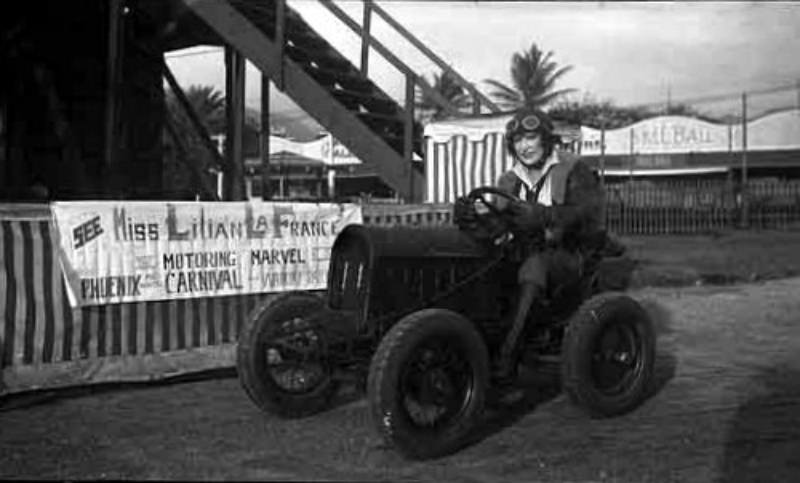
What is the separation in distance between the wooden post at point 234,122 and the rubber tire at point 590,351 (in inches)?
341

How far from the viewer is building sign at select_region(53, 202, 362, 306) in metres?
7.90

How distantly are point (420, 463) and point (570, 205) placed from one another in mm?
1911

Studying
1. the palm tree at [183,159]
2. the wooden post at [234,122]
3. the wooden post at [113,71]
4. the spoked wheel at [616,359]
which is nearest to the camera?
the spoked wheel at [616,359]

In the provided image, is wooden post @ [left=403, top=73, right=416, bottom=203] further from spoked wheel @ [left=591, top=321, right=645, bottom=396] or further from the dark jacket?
spoked wheel @ [left=591, top=321, right=645, bottom=396]

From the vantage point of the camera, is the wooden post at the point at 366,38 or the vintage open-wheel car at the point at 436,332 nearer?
the vintage open-wheel car at the point at 436,332

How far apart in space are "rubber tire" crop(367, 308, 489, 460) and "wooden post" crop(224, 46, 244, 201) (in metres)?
9.25

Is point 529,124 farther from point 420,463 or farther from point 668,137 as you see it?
point 668,137

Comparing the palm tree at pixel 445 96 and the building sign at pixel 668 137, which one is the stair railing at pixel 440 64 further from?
the building sign at pixel 668 137

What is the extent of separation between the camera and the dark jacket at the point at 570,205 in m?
6.78

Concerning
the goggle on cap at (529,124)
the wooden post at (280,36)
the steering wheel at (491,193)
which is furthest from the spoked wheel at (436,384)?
the wooden post at (280,36)

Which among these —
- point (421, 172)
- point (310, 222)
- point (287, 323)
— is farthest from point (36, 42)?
point (287, 323)

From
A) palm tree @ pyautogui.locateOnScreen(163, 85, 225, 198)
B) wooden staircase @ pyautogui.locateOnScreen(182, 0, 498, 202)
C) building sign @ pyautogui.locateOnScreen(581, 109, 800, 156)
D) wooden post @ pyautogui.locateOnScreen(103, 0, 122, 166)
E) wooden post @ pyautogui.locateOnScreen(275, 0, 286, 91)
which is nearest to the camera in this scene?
wooden post @ pyautogui.locateOnScreen(275, 0, 286, 91)

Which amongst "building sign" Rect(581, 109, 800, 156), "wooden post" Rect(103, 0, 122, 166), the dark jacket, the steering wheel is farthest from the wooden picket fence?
the steering wheel

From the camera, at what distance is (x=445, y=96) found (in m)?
15.2
